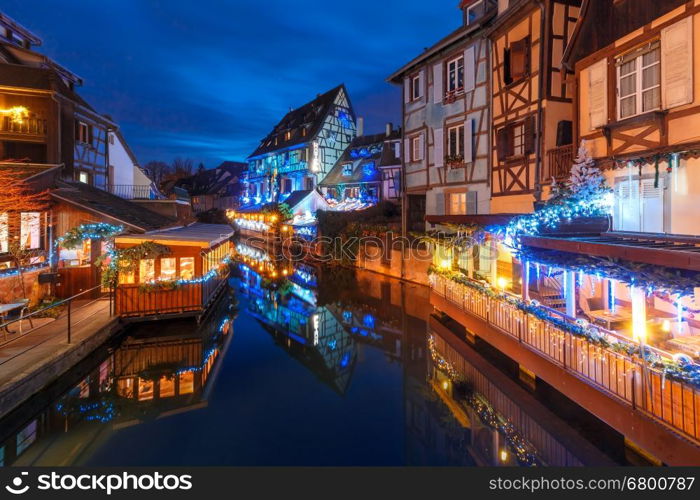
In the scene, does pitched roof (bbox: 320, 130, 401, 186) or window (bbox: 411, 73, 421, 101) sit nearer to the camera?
window (bbox: 411, 73, 421, 101)

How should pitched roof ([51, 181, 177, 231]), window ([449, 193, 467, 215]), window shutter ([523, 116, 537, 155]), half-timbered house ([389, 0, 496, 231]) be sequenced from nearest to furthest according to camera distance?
1. window shutter ([523, 116, 537, 155])
2. pitched roof ([51, 181, 177, 231])
3. half-timbered house ([389, 0, 496, 231])
4. window ([449, 193, 467, 215])

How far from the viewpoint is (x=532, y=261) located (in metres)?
8.48

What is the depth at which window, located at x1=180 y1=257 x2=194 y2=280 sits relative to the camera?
Result: 13539 mm

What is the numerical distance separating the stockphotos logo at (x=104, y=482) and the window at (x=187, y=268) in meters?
8.92

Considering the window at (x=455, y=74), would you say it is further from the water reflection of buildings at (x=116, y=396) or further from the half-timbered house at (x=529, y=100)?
the water reflection of buildings at (x=116, y=396)

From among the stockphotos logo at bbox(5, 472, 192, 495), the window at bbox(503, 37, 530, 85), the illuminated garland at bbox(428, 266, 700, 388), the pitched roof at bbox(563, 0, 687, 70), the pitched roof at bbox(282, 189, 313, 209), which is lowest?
the stockphotos logo at bbox(5, 472, 192, 495)

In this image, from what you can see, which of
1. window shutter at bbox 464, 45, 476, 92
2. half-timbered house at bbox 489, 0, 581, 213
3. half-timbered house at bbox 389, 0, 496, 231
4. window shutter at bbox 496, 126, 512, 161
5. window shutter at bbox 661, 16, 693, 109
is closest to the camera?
window shutter at bbox 661, 16, 693, 109

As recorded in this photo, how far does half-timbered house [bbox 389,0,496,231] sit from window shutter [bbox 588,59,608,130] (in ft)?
18.8

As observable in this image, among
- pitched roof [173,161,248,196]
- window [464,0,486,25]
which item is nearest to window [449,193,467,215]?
window [464,0,486,25]

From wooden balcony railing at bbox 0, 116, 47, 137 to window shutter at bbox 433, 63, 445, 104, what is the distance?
18423 millimetres

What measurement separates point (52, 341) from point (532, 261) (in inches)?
441

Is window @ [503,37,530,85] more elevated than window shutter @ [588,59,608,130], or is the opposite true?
window @ [503,37,530,85]

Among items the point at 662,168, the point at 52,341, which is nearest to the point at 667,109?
the point at 662,168

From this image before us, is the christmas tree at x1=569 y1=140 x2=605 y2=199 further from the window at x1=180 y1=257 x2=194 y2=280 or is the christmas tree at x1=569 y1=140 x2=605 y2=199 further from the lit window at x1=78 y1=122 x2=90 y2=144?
the lit window at x1=78 y1=122 x2=90 y2=144
